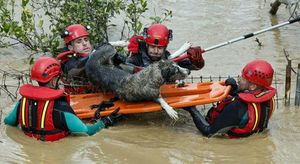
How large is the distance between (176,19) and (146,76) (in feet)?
20.1

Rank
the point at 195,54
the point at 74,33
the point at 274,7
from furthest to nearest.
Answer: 1. the point at 274,7
2. the point at 74,33
3. the point at 195,54

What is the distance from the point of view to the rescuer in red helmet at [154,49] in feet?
23.0

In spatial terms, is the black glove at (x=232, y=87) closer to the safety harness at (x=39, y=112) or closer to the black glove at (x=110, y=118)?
the black glove at (x=110, y=118)

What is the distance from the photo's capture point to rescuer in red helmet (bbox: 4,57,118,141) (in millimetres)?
6270

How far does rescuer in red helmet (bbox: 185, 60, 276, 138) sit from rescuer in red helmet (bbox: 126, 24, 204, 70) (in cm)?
93

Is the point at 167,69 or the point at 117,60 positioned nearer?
the point at 167,69

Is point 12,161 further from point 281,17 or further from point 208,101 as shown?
point 281,17

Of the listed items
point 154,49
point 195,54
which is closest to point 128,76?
point 154,49

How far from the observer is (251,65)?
21.1 ft

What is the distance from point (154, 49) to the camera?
7.14m

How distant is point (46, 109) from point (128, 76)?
120 cm

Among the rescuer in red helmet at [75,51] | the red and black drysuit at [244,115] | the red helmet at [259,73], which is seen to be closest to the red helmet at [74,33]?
the rescuer in red helmet at [75,51]

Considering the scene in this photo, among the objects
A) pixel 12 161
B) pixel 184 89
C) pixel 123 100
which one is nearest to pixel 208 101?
pixel 184 89

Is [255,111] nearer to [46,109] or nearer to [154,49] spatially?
[154,49]
